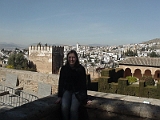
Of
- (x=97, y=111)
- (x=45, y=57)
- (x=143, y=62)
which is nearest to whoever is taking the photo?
(x=97, y=111)

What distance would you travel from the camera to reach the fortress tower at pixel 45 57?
27344 mm

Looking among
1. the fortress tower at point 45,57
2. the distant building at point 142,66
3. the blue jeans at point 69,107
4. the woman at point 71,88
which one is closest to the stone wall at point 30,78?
the woman at point 71,88

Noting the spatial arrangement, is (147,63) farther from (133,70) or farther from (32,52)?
(32,52)

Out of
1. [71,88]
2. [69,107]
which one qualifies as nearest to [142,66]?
[71,88]

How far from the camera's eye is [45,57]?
27.7 meters

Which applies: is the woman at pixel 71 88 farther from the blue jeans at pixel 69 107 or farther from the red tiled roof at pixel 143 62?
the red tiled roof at pixel 143 62

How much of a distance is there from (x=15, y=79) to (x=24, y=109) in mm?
10083

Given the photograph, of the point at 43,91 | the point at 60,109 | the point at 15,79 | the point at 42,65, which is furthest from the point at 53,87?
the point at 42,65

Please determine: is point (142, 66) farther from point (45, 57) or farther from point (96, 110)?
point (96, 110)

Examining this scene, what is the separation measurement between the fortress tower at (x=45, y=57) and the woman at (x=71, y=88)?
24.3 metres

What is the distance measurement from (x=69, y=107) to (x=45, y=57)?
25.3 metres

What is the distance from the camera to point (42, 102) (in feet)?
9.30

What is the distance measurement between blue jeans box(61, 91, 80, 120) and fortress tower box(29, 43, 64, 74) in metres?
24.5

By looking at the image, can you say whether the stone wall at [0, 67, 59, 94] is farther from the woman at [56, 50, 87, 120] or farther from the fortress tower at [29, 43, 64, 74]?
the fortress tower at [29, 43, 64, 74]
